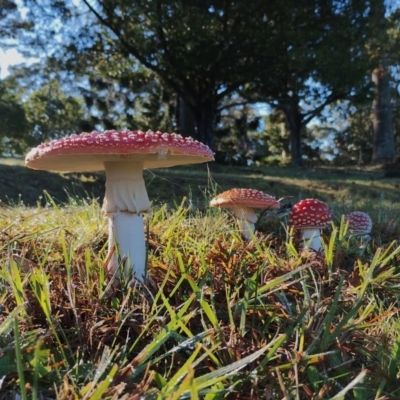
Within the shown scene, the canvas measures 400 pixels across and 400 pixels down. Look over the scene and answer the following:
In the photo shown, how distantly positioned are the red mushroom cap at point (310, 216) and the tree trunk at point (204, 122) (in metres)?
12.3

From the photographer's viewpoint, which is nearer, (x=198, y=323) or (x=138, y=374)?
(x=138, y=374)

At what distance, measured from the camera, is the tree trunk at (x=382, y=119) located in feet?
47.0

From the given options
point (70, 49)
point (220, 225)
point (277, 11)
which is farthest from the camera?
point (70, 49)

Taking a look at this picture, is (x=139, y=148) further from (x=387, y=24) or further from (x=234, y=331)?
(x=387, y=24)

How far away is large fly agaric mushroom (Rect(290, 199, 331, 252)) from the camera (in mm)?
2117

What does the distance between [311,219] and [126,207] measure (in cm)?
100

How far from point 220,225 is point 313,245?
0.51m

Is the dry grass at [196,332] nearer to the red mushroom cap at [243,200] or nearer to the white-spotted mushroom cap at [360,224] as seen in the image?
the red mushroom cap at [243,200]

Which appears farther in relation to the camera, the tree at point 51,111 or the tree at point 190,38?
the tree at point 51,111

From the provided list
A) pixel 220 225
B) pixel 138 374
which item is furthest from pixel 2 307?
pixel 220 225

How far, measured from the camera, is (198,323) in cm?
129

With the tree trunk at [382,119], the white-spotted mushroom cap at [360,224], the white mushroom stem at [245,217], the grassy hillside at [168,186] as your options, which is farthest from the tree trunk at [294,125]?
the white mushroom stem at [245,217]

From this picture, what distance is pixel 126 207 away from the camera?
1609 mm

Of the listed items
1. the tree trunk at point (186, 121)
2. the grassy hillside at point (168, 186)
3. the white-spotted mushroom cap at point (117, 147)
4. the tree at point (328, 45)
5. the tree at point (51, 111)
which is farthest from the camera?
the tree at point (51, 111)
